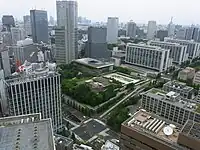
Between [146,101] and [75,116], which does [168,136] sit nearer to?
[146,101]

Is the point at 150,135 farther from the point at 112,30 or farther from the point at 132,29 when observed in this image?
Answer: the point at 132,29

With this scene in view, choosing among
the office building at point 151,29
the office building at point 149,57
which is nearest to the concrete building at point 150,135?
the office building at point 149,57

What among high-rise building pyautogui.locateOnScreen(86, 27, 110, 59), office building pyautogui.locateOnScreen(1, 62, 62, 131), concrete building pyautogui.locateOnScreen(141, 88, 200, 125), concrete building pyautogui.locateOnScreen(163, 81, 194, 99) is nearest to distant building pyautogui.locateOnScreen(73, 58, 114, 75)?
high-rise building pyautogui.locateOnScreen(86, 27, 110, 59)

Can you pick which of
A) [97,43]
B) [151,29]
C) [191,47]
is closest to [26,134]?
[97,43]

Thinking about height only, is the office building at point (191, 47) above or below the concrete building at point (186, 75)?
above

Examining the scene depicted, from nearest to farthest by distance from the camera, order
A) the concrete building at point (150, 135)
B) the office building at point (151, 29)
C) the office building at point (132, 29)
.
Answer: the concrete building at point (150, 135) < the office building at point (151, 29) < the office building at point (132, 29)

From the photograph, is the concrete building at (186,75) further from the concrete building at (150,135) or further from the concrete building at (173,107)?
the concrete building at (150,135)
